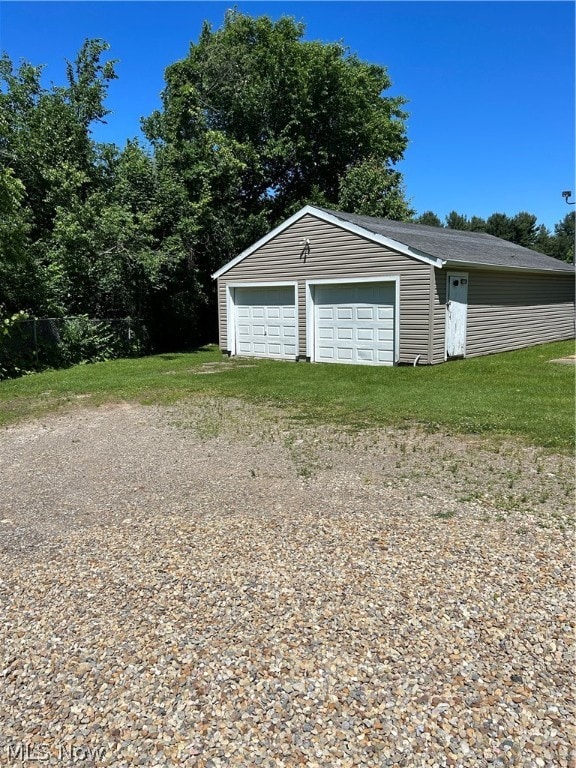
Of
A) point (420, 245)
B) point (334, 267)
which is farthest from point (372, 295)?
point (420, 245)

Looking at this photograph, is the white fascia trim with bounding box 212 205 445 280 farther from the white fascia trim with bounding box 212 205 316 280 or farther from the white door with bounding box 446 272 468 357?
the white door with bounding box 446 272 468 357

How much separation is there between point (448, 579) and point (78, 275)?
15031mm

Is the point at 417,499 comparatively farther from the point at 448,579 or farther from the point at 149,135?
the point at 149,135

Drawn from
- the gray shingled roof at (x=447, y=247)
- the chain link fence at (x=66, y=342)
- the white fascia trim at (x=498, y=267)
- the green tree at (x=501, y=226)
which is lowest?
the chain link fence at (x=66, y=342)

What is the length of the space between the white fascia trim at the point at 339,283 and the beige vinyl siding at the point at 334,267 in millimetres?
78

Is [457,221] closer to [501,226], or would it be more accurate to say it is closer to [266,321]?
[501,226]

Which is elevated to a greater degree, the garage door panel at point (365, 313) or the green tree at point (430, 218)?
the green tree at point (430, 218)

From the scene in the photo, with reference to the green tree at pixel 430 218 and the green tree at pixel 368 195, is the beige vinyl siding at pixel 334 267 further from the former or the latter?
the green tree at pixel 430 218

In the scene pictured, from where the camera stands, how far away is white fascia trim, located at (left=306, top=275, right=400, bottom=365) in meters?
12.8

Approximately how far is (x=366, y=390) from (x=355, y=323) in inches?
164

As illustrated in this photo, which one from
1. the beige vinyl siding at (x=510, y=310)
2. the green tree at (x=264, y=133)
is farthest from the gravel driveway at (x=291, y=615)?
the green tree at (x=264, y=133)

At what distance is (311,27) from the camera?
25750 millimetres

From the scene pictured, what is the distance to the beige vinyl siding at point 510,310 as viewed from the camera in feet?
44.1

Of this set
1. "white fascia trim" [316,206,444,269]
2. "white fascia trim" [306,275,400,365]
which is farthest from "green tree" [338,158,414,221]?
"white fascia trim" [306,275,400,365]
